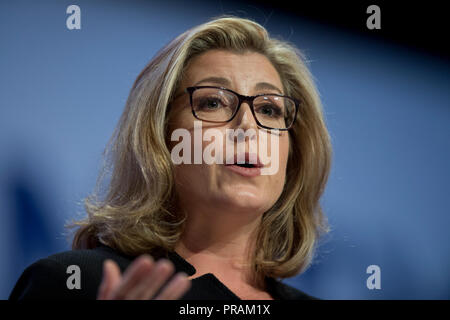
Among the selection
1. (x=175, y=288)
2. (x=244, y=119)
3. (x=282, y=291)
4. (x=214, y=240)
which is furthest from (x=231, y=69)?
(x=175, y=288)

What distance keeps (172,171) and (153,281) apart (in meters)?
0.60

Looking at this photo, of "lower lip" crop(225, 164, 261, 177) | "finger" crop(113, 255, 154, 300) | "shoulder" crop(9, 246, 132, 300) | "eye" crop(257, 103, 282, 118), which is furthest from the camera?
"eye" crop(257, 103, 282, 118)

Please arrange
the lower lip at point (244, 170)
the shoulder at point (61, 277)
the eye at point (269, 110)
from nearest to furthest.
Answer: the shoulder at point (61, 277) → the lower lip at point (244, 170) → the eye at point (269, 110)

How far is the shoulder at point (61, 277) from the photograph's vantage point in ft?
3.61

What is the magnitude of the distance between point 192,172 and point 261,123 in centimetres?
22

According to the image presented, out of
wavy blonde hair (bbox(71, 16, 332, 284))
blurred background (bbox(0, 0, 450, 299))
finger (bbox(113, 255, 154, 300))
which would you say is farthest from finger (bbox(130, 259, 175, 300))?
blurred background (bbox(0, 0, 450, 299))

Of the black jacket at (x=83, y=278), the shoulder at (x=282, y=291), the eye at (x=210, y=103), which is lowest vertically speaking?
the shoulder at (x=282, y=291)

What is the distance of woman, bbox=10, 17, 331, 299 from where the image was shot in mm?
1261

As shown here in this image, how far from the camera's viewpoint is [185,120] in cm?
134

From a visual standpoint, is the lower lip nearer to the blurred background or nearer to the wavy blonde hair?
the wavy blonde hair

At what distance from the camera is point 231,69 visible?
4.49 ft

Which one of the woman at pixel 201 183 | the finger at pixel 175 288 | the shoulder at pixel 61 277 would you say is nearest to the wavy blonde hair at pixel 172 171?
the woman at pixel 201 183

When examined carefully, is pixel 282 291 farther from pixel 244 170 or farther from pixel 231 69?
pixel 231 69

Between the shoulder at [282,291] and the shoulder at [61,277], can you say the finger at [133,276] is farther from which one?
the shoulder at [282,291]
